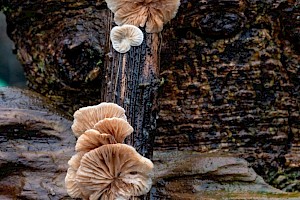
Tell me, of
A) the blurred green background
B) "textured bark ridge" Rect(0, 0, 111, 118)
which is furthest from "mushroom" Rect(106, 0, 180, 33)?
the blurred green background

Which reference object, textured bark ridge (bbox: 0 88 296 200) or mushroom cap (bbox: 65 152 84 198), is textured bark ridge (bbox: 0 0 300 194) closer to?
textured bark ridge (bbox: 0 88 296 200)

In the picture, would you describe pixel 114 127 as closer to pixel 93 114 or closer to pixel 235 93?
pixel 93 114

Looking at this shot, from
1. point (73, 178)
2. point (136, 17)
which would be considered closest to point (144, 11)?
point (136, 17)

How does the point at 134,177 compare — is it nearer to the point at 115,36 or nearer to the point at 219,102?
the point at 115,36

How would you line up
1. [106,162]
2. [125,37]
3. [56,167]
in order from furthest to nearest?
[56,167]
[125,37]
[106,162]

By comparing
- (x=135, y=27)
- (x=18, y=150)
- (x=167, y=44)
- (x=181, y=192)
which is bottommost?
(x=181, y=192)

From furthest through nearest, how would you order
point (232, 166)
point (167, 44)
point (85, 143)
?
point (167, 44) → point (232, 166) → point (85, 143)

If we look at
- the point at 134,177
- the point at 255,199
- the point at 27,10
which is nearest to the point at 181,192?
the point at 255,199
